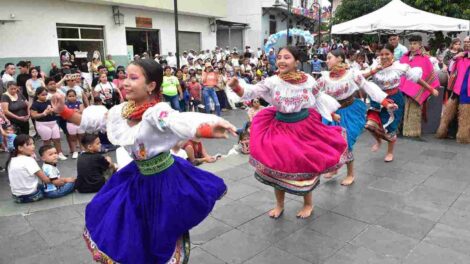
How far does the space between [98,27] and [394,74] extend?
1241 centimetres

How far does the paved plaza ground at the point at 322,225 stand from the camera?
343 centimetres

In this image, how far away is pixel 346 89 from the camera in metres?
4.86

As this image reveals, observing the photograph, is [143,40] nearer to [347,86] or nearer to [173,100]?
[173,100]

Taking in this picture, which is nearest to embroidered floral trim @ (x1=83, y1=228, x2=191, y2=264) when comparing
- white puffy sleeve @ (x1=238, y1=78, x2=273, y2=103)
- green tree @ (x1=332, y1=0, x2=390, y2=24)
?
white puffy sleeve @ (x1=238, y1=78, x2=273, y2=103)

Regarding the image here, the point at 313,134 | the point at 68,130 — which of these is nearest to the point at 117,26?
the point at 68,130

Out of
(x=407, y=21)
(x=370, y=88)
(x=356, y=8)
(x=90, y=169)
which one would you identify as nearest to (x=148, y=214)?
(x=90, y=169)

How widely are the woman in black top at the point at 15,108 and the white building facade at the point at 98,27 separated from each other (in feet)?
18.0

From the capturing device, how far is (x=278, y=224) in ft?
13.2

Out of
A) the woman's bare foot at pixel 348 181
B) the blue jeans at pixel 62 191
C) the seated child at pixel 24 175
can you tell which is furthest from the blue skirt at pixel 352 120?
the seated child at pixel 24 175

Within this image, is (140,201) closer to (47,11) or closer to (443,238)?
(443,238)

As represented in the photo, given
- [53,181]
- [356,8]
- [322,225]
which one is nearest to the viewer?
[322,225]

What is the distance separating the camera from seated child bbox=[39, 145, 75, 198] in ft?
16.9

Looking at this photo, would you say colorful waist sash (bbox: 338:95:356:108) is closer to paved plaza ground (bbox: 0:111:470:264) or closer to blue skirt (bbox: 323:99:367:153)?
blue skirt (bbox: 323:99:367:153)

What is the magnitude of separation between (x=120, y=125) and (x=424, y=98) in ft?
21.8
